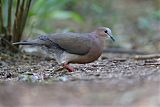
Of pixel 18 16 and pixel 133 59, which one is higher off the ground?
pixel 18 16

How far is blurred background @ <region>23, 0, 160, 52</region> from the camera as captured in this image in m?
10.8

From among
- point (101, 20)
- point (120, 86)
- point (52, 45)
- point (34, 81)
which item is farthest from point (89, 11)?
point (120, 86)

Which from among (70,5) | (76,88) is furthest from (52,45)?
(70,5)

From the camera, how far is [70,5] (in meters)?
13.5

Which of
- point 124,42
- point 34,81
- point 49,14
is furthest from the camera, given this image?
point 124,42

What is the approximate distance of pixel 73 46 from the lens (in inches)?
253

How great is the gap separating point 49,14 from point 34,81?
214 inches

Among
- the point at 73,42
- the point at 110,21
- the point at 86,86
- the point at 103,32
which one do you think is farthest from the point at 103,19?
the point at 86,86

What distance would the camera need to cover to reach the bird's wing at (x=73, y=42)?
20.9ft

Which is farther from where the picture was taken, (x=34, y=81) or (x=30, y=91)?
(x=34, y=81)

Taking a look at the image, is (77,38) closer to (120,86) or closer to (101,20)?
(120,86)

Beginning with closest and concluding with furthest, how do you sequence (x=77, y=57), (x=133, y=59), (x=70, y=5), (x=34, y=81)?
(x=34, y=81) → (x=77, y=57) → (x=133, y=59) → (x=70, y=5)

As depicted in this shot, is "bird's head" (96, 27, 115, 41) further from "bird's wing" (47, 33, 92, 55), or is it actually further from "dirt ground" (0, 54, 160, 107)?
"dirt ground" (0, 54, 160, 107)

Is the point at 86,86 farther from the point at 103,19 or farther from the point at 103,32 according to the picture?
the point at 103,19
